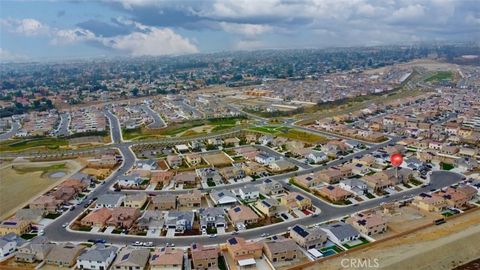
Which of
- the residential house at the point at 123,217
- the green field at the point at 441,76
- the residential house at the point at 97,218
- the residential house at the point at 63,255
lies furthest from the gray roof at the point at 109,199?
the green field at the point at 441,76

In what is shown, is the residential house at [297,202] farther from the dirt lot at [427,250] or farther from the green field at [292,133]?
the green field at [292,133]

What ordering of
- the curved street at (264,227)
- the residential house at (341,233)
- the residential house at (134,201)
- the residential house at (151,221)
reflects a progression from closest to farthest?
the residential house at (341,233), the curved street at (264,227), the residential house at (151,221), the residential house at (134,201)

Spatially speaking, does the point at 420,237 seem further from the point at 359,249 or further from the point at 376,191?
the point at 376,191

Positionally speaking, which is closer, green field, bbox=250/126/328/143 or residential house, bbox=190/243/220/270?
residential house, bbox=190/243/220/270

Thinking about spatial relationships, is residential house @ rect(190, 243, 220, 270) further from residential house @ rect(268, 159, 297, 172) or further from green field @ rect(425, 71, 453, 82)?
green field @ rect(425, 71, 453, 82)

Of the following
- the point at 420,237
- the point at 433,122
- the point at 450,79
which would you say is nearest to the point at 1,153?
the point at 420,237

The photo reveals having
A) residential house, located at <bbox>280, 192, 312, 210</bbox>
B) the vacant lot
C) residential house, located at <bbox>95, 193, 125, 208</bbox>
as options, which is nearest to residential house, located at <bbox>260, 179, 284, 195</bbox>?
residential house, located at <bbox>280, 192, 312, 210</bbox>
